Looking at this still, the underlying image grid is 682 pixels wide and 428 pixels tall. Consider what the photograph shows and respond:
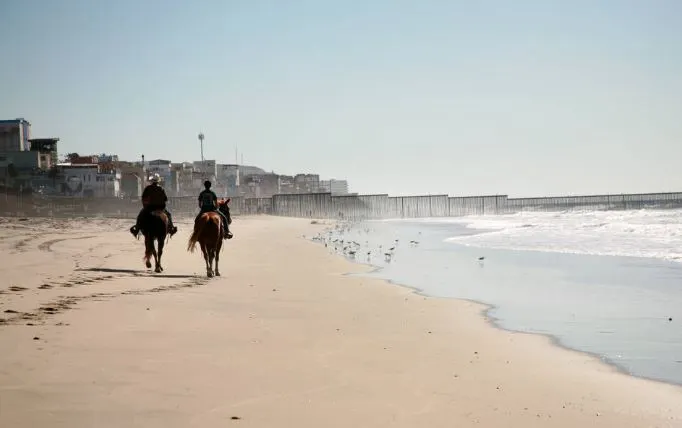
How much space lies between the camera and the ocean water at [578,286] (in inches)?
Result: 293

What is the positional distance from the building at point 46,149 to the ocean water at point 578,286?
176 ft

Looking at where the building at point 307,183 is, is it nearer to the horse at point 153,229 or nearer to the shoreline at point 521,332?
the horse at point 153,229

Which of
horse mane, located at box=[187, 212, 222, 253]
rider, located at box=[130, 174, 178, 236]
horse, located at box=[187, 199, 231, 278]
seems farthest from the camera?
rider, located at box=[130, 174, 178, 236]

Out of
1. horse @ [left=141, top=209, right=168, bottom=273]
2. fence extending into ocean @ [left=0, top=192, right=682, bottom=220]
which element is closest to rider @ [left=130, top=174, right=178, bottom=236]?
horse @ [left=141, top=209, right=168, bottom=273]

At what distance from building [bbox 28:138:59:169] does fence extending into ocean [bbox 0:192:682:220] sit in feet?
40.6

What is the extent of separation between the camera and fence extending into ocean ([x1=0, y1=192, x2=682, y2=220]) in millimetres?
48625

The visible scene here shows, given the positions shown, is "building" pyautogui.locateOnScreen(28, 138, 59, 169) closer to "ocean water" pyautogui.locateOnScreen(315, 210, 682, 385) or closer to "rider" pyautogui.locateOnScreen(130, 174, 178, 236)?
"ocean water" pyautogui.locateOnScreen(315, 210, 682, 385)

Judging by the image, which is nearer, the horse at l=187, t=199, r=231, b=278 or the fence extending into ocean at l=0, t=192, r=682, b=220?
the horse at l=187, t=199, r=231, b=278

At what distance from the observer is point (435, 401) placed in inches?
195

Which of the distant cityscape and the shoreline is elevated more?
the distant cityscape

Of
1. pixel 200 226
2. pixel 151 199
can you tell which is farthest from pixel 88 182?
pixel 200 226

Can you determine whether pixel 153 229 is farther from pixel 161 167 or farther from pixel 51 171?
pixel 161 167

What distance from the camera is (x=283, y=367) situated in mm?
5750

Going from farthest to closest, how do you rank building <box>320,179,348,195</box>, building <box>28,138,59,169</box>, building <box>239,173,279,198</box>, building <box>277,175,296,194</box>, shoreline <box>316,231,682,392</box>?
building <box>320,179,348,195</box>, building <box>277,175,296,194</box>, building <box>239,173,279,198</box>, building <box>28,138,59,169</box>, shoreline <box>316,231,682,392</box>
